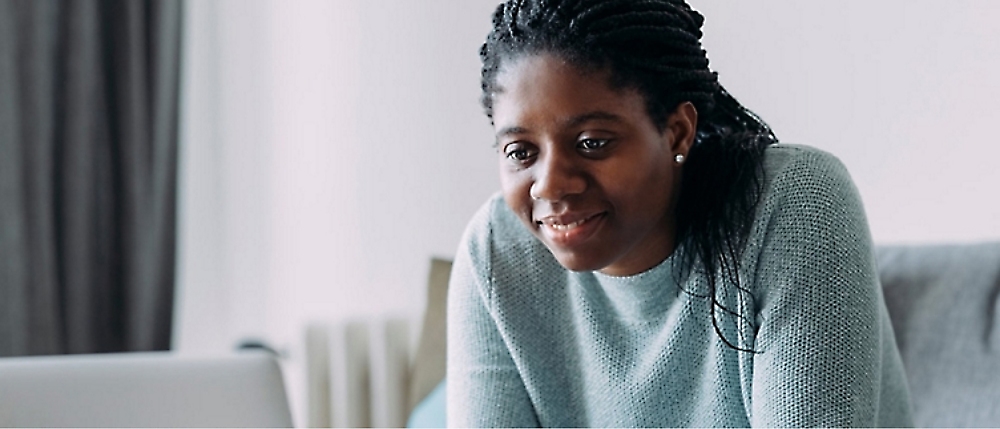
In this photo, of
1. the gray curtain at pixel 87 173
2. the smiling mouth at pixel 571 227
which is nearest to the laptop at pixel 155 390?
the smiling mouth at pixel 571 227

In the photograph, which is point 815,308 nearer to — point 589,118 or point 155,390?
point 589,118

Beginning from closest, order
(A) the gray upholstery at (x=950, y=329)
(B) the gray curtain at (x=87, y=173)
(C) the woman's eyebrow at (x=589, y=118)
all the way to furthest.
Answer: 1. (C) the woman's eyebrow at (x=589, y=118)
2. (A) the gray upholstery at (x=950, y=329)
3. (B) the gray curtain at (x=87, y=173)

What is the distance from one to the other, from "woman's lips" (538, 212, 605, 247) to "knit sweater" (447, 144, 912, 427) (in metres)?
0.16

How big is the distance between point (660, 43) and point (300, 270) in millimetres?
1873

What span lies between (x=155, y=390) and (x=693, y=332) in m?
0.60

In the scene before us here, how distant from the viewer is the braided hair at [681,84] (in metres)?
1.12

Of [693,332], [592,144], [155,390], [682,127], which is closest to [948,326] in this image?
[693,332]

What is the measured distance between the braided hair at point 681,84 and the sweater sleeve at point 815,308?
37mm

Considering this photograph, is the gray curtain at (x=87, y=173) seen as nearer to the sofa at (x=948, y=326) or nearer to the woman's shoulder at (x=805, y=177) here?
the sofa at (x=948, y=326)

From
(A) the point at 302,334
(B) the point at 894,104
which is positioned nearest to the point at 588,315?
(B) the point at 894,104

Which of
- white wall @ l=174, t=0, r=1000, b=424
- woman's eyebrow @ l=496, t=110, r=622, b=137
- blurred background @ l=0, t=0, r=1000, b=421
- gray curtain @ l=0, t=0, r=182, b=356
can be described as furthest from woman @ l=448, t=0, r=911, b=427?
gray curtain @ l=0, t=0, r=182, b=356

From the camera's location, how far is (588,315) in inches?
53.0

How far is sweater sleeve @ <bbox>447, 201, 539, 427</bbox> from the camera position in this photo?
1355 millimetres

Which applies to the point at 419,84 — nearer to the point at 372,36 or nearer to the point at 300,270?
the point at 372,36
